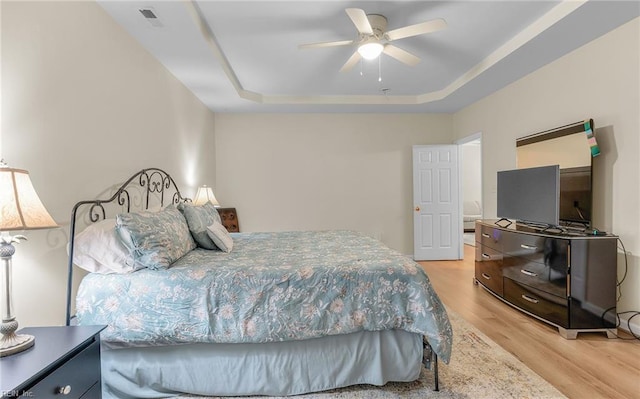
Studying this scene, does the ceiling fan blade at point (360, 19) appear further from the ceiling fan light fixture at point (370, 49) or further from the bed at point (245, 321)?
the bed at point (245, 321)

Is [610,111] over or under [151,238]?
over

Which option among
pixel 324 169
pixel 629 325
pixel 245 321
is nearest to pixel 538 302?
pixel 629 325

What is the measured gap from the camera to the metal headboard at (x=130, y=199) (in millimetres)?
1884

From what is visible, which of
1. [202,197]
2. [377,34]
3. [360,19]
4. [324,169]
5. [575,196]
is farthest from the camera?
[324,169]

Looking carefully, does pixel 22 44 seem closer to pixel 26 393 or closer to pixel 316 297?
pixel 26 393

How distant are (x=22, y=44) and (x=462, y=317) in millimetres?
3816

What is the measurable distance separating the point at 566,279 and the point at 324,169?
3.68 metres

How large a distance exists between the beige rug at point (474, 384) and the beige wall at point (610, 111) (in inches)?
53.7

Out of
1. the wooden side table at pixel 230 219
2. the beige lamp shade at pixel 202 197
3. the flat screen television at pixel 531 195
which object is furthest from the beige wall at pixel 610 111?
the wooden side table at pixel 230 219

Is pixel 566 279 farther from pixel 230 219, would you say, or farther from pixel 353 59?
pixel 230 219

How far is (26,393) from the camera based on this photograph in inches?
41.4

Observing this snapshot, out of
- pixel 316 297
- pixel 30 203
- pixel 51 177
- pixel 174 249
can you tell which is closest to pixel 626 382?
pixel 316 297

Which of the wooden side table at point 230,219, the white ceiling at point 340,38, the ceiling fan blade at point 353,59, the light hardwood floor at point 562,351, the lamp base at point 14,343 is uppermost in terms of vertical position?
the white ceiling at point 340,38

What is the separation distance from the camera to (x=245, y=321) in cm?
180
